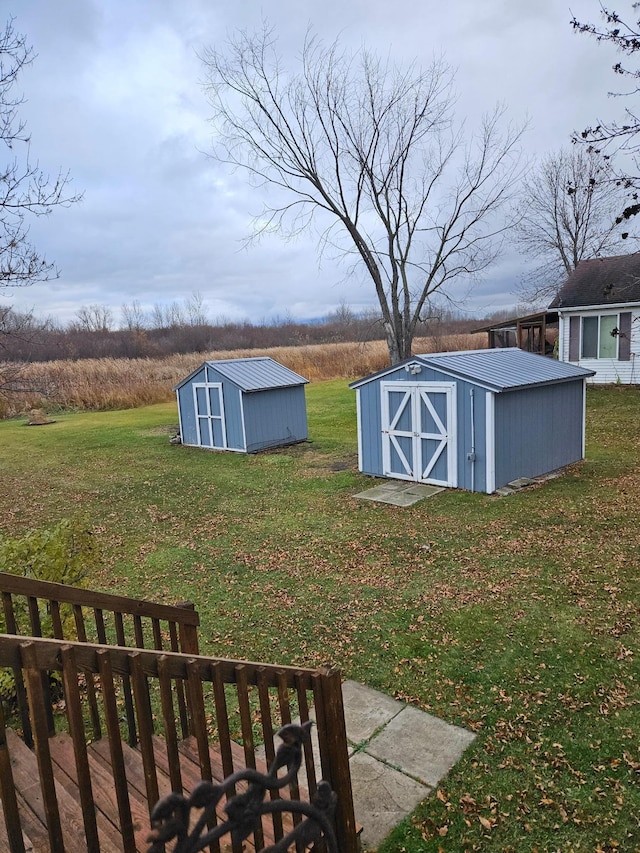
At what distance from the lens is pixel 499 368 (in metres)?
10.3

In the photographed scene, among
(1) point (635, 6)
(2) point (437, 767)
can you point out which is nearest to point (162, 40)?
(1) point (635, 6)

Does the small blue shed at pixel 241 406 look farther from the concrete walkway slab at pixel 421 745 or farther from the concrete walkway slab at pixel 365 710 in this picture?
the concrete walkway slab at pixel 421 745

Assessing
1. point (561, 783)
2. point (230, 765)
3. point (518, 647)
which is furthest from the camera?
point (518, 647)

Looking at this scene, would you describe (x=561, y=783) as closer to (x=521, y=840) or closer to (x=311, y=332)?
(x=521, y=840)

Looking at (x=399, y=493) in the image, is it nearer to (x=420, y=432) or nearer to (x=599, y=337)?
(x=420, y=432)

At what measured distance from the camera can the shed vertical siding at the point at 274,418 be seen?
14.6m

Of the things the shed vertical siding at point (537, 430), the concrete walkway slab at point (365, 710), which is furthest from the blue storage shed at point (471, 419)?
the concrete walkway slab at point (365, 710)

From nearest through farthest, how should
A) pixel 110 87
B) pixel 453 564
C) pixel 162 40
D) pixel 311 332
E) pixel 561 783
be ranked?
pixel 561 783
pixel 453 564
pixel 110 87
pixel 162 40
pixel 311 332

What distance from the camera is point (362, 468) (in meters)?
11.5

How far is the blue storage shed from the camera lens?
946 centimetres

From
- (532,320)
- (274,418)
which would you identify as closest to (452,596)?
(274,418)

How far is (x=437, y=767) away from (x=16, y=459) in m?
15.4

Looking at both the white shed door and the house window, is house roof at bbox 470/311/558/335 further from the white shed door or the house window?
the white shed door

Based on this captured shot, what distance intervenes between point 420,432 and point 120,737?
8.76 m
